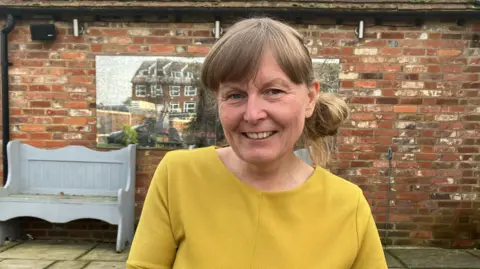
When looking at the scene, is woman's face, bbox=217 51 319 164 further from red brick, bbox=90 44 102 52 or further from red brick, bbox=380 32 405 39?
red brick, bbox=90 44 102 52

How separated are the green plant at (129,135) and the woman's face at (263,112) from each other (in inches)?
121

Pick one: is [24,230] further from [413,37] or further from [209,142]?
[413,37]

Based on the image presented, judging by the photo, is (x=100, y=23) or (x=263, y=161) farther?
(x=100, y=23)

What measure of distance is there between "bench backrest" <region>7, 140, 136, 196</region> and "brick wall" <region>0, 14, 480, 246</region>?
156 mm

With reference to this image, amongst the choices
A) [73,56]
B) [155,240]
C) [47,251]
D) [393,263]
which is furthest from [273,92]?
[47,251]

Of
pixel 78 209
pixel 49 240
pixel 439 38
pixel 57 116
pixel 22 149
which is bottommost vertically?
pixel 49 240

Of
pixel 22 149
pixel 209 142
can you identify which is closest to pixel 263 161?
pixel 209 142

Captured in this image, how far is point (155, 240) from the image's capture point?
3.65 feet

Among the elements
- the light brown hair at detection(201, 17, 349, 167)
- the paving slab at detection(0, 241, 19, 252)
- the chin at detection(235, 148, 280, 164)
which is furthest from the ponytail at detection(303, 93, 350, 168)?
the paving slab at detection(0, 241, 19, 252)

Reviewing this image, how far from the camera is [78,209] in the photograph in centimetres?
362

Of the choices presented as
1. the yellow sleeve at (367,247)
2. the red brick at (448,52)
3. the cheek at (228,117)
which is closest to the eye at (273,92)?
the cheek at (228,117)

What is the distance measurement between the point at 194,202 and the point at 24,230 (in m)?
3.73

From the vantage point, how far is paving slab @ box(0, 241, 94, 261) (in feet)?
11.6

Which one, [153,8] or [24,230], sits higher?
[153,8]
